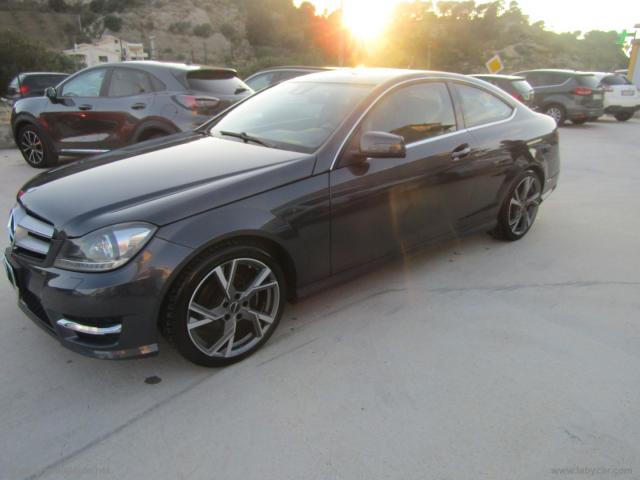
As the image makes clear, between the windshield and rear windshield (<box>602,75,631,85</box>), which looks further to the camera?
rear windshield (<box>602,75,631,85</box>)

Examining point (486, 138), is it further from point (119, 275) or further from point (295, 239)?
point (119, 275)

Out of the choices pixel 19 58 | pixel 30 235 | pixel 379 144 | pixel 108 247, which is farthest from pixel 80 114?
pixel 19 58

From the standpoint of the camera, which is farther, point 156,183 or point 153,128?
point 153,128

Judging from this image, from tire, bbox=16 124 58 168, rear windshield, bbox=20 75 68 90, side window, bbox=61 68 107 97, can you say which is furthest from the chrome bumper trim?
rear windshield, bbox=20 75 68 90

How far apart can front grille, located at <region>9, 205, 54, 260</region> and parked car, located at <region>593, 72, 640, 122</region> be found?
16919mm

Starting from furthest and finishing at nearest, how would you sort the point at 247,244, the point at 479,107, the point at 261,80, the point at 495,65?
the point at 495,65 < the point at 261,80 < the point at 479,107 < the point at 247,244

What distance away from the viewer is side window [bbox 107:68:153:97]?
21.1 ft

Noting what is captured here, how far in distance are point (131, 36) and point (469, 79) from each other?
277 feet

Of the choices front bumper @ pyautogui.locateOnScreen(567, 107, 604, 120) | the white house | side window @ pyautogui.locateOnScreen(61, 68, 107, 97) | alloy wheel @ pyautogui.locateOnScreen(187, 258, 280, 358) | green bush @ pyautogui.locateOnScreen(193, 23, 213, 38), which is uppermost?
green bush @ pyautogui.locateOnScreen(193, 23, 213, 38)

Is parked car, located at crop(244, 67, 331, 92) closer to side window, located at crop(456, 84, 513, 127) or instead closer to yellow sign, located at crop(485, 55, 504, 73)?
side window, located at crop(456, 84, 513, 127)

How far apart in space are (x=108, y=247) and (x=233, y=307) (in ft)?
2.40

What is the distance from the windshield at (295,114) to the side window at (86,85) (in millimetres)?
3847

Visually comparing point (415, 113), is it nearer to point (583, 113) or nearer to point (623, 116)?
point (583, 113)

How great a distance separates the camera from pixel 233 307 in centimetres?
267
